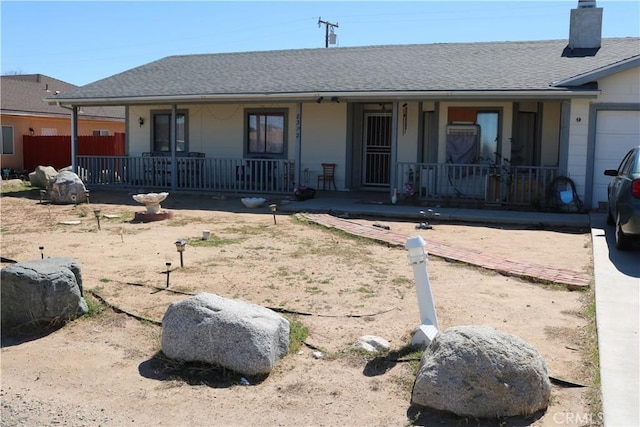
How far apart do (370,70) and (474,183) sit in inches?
175

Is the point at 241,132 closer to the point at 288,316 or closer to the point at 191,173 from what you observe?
the point at 191,173

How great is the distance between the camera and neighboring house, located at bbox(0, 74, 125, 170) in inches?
1018

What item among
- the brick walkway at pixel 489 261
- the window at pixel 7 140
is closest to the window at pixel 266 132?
the brick walkway at pixel 489 261

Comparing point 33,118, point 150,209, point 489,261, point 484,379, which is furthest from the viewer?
point 33,118

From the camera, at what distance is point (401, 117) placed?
16.5 m

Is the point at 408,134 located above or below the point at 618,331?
above

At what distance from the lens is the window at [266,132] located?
17.9m

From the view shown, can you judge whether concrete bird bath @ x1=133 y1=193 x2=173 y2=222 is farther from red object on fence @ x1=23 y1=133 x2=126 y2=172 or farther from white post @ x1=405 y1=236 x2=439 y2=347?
red object on fence @ x1=23 y1=133 x2=126 y2=172

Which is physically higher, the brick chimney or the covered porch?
the brick chimney

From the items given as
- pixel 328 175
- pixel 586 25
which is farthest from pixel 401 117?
pixel 586 25

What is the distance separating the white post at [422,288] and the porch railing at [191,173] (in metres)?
11.5

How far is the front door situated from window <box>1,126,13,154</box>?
16047mm

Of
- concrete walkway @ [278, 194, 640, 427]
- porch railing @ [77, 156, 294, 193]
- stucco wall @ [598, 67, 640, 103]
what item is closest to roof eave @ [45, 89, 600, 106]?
stucco wall @ [598, 67, 640, 103]

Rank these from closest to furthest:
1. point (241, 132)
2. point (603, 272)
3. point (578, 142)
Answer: point (603, 272) → point (578, 142) → point (241, 132)
